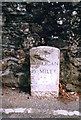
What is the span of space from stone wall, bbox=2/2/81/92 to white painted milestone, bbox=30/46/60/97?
0.30m

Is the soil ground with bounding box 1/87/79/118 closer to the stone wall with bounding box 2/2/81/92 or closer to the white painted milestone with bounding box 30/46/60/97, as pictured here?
the white painted milestone with bounding box 30/46/60/97

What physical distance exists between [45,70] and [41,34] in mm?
829

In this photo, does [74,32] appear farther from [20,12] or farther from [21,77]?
[21,77]

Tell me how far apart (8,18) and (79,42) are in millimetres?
1687

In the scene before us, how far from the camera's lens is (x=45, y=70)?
3.06 m

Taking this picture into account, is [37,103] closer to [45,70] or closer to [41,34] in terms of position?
[45,70]

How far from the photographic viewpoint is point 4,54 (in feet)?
11.0

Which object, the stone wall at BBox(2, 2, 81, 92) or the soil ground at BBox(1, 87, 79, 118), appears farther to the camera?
the stone wall at BBox(2, 2, 81, 92)

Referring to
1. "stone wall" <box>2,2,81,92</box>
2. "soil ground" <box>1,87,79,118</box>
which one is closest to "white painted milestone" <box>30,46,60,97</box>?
"soil ground" <box>1,87,79,118</box>

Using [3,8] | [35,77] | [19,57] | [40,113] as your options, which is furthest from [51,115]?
[3,8]

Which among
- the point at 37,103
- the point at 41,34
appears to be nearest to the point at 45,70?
the point at 37,103

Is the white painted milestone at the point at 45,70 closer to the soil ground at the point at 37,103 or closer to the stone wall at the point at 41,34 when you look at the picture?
the soil ground at the point at 37,103

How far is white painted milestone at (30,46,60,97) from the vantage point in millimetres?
2969

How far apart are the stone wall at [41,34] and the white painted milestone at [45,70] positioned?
0.30 meters
